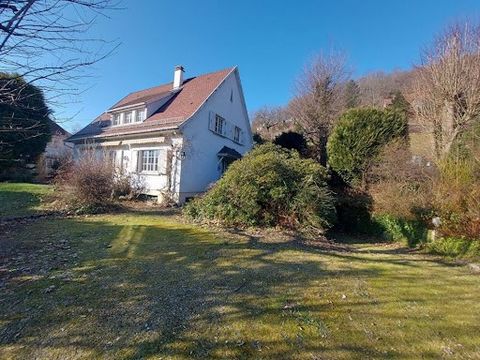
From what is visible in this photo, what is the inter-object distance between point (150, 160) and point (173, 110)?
3.20 meters

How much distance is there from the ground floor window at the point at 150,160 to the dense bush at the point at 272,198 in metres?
6.66

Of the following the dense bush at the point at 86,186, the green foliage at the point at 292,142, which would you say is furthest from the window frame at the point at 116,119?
the green foliage at the point at 292,142

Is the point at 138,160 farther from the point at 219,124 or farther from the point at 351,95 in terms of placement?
the point at 351,95

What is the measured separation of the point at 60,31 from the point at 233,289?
4135mm

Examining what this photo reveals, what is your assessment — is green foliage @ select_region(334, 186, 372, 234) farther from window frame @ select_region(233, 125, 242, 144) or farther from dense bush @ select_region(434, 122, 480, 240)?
window frame @ select_region(233, 125, 242, 144)

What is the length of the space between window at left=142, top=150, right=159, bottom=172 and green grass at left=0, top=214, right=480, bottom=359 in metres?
8.38

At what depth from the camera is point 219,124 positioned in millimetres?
16250

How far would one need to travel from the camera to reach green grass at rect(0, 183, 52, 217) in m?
9.40

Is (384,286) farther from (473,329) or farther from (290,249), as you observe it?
(290,249)

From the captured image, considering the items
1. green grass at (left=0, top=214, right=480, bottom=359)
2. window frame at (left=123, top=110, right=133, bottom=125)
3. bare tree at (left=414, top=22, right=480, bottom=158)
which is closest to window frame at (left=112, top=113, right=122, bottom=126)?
window frame at (left=123, top=110, right=133, bottom=125)

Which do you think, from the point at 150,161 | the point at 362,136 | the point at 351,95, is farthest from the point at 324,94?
the point at 150,161

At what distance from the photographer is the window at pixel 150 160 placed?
46.7 feet

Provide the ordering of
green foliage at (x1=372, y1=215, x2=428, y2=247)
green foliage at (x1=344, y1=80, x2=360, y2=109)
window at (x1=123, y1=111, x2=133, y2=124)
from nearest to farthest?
green foliage at (x1=372, y1=215, x2=428, y2=247), window at (x1=123, y1=111, x2=133, y2=124), green foliage at (x1=344, y1=80, x2=360, y2=109)

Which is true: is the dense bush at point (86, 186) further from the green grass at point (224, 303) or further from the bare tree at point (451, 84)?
the bare tree at point (451, 84)
